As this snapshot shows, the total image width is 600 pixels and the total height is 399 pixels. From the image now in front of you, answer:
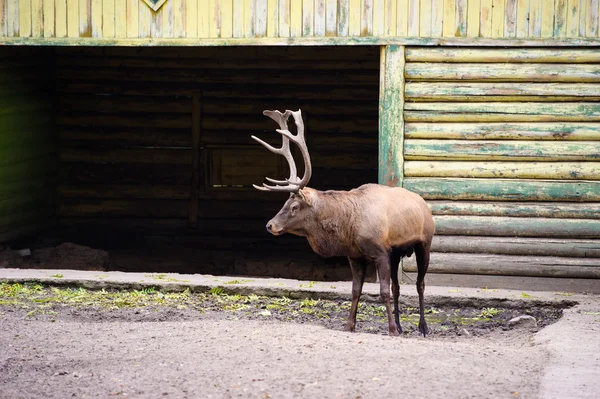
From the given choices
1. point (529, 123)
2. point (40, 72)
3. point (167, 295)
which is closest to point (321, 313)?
point (167, 295)

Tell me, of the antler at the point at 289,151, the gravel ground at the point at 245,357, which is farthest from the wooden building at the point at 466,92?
the antler at the point at 289,151

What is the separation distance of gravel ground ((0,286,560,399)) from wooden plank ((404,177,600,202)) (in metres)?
1.92

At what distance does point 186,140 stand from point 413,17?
6106mm

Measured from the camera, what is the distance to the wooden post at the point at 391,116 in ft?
34.5

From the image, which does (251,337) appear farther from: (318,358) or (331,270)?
(331,270)

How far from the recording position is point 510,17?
10.4 metres

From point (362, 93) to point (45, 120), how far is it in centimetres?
522

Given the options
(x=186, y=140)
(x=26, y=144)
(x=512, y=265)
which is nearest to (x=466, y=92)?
(x=512, y=265)

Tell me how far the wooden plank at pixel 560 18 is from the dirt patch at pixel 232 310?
3180 millimetres

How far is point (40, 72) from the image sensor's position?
1455cm

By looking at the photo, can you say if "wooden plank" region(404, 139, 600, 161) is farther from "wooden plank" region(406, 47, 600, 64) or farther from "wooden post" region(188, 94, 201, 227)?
"wooden post" region(188, 94, 201, 227)

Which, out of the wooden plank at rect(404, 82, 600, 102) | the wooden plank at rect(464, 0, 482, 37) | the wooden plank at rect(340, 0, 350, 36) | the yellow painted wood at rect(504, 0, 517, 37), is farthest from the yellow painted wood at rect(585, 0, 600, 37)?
the wooden plank at rect(340, 0, 350, 36)

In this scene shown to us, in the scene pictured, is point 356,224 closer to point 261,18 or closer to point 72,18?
point 261,18

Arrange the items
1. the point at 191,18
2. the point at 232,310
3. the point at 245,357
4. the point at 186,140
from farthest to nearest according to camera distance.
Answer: the point at 186,140, the point at 191,18, the point at 232,310, the point at 245,357
